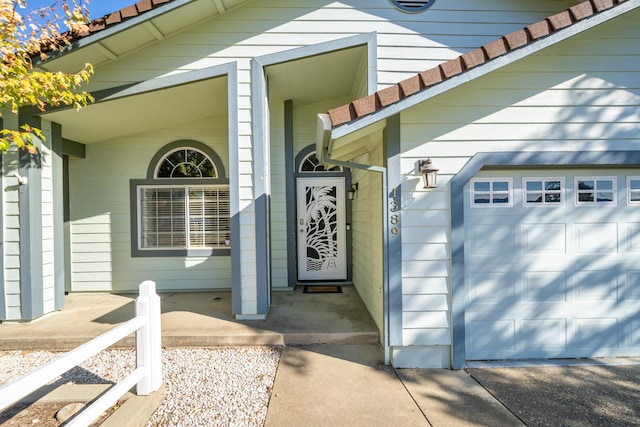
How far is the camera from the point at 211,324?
3541mm

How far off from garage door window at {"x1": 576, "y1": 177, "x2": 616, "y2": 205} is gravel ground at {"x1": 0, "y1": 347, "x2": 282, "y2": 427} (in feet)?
11.7

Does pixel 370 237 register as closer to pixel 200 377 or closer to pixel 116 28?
pixel 200 377

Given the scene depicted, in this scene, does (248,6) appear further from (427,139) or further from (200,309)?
(200,309)

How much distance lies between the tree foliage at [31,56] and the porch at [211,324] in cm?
213

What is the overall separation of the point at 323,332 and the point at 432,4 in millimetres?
4387

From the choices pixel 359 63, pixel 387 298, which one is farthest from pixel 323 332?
pixel 359 63

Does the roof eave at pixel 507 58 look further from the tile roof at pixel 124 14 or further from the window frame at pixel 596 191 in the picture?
the tile roof at pixel 124 14

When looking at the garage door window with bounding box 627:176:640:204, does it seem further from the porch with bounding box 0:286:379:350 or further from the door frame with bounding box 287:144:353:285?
the door frame with bounding box 287:144:353:285

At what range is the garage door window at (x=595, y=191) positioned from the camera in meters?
2.98

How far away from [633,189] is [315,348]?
3727 mm

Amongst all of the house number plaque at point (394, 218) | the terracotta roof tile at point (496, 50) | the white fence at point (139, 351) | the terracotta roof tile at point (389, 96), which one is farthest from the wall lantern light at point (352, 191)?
the white fence at point (139, 351)

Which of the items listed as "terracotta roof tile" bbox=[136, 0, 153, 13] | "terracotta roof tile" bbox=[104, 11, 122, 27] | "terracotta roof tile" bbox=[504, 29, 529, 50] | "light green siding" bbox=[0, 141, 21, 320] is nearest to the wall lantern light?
"terracotta roof tile" bbox=[504, 29, 529, 50]

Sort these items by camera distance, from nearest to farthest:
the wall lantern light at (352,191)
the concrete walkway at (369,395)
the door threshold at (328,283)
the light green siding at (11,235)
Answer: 1. the concrete walkway at (369,395)
2. the light green siding at (11,235)
3. the wall lantern light at (352,191)
4. the door threshold at (328,283)

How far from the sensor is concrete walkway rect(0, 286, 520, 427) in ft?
7.39
